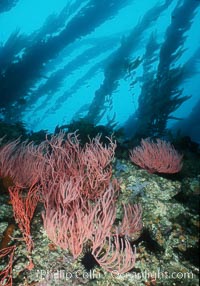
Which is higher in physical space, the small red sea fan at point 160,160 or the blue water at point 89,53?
the blue water at point 89,53

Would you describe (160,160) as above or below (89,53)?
below

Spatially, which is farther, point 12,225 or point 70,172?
point 70,172

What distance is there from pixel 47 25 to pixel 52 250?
19836mm

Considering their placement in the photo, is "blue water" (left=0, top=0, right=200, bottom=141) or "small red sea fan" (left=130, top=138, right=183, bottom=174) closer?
"small red sea fan" (left=130, top=138, right=183, bottom=174)

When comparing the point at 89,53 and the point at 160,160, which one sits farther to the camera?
the point at 89,53

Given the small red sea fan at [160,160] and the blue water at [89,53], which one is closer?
the small red sea fan at [160,160]

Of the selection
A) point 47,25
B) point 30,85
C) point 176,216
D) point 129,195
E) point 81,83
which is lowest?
point 176,216

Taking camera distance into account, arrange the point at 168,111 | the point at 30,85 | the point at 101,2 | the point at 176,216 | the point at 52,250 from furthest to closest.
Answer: the point at 101,2
the point at 30,85
the point at 168,111
the point at 176,216
the point at 52,250

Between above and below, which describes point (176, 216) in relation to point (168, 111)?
below

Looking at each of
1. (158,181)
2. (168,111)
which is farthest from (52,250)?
(168,111)

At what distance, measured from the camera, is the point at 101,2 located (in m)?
18.2

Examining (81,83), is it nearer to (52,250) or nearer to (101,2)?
(101,2)

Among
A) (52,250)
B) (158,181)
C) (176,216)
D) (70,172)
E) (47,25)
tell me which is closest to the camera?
(52,250)

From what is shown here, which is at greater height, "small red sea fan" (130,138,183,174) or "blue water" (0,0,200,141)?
"blue water" (0,0,200,141)
